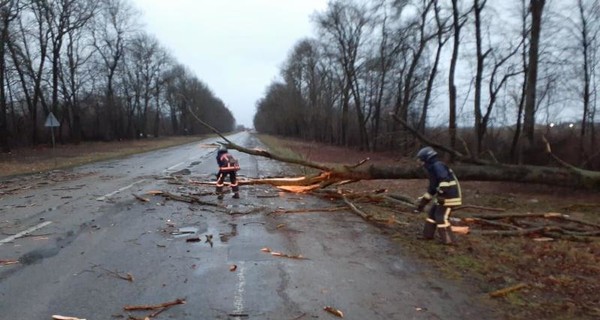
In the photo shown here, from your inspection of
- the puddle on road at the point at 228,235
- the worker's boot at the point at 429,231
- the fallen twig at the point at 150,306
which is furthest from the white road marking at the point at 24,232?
the worker's boot at the point at 429,231

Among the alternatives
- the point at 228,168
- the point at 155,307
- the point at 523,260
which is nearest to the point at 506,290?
the point at 523,260

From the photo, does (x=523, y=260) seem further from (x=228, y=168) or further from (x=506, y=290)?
(x=228, y=168)

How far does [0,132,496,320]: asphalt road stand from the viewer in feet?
16.4

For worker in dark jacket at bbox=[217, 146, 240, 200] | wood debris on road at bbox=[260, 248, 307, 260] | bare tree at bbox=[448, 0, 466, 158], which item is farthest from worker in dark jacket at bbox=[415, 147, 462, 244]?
bare tree at bbox=[448, 0, 466, 158]

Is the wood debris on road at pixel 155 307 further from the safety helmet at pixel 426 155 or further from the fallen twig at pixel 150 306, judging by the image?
the safety helmet at pixel 426 155

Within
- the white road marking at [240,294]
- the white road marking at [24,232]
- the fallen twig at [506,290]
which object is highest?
the white road marking at [24,232]

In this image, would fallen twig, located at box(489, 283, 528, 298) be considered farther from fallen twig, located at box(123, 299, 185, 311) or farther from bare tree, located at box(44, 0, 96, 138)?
bare tree, located at box(44, 0, 96, 138)

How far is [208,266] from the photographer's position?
6492 millimetres

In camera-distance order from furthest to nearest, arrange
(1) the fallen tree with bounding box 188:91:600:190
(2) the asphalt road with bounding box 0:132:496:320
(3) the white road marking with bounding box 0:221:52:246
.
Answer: (1) the fallen tree with bounding box 188:91:600:190 < (3) the white road marking with bounding box 0:221:52:246 < (2) the asphalt road with bounding box 0:132:496:320

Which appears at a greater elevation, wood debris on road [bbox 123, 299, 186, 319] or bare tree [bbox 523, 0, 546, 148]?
bare tree [bbox 523, 0, 546, 148]

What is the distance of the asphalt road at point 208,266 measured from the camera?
16.4ft

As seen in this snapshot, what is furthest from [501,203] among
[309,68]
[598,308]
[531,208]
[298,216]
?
[309,68]

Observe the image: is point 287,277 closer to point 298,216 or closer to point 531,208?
point 298,216

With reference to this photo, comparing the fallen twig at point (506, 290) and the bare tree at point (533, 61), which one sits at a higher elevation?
the bare tree at point (533, 61)
